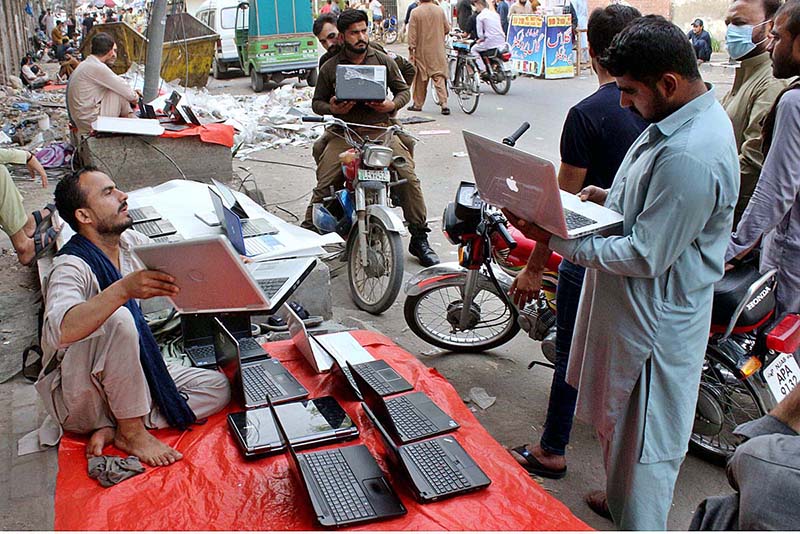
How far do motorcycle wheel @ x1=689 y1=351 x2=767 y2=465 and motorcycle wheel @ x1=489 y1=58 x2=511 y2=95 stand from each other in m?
10.6

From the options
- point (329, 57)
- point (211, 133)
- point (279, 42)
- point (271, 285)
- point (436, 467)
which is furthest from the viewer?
point (279, 42)

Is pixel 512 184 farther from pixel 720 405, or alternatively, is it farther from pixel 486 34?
pixel 486 34

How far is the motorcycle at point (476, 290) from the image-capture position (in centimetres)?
375

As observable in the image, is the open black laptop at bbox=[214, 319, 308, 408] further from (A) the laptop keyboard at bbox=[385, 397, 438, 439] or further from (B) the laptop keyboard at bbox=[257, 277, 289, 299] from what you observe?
(A) the laptop keyboard at bbox=[385, 397, 438, 439]

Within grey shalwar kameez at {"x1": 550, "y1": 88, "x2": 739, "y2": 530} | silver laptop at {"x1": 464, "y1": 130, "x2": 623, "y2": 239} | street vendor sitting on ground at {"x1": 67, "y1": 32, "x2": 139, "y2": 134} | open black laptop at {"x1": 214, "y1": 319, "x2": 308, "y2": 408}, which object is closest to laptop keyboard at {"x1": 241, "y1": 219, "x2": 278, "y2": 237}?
open black laptop at {"x1": 214, "y1": 319, "x2": 308, "y2": 408}

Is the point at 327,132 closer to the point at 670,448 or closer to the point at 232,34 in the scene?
the point at 670,448

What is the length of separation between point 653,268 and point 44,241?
4641 mm

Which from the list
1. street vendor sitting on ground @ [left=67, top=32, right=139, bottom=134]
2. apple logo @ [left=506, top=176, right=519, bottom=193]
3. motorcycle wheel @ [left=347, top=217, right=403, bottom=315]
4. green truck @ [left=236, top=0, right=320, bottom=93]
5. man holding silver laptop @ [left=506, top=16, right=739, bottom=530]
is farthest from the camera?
green truck @ [left=236, top=0, right=320, bottom=93]

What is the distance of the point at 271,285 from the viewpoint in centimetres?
287

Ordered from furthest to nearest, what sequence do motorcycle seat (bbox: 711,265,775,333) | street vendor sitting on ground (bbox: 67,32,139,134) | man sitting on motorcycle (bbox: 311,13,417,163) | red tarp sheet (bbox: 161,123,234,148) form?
street vendor sitting on ground (bbox: 67,32,139,134)
red tarp sheet (bbox: 161,123,234,148)
man sitting on motorcycle (bbox: 311,13,417,163)
motorcycle seat (bbox: 711,265,775,333)

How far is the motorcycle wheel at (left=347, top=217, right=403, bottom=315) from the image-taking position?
4764mm

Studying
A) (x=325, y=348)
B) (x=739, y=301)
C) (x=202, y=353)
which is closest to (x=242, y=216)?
(x=202, y=353)

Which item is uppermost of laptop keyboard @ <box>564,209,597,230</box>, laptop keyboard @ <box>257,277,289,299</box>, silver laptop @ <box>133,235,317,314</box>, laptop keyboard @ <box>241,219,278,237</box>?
laptop keyboard @ <box>564,209,597,230</box>

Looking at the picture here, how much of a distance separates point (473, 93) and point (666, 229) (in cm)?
1020
